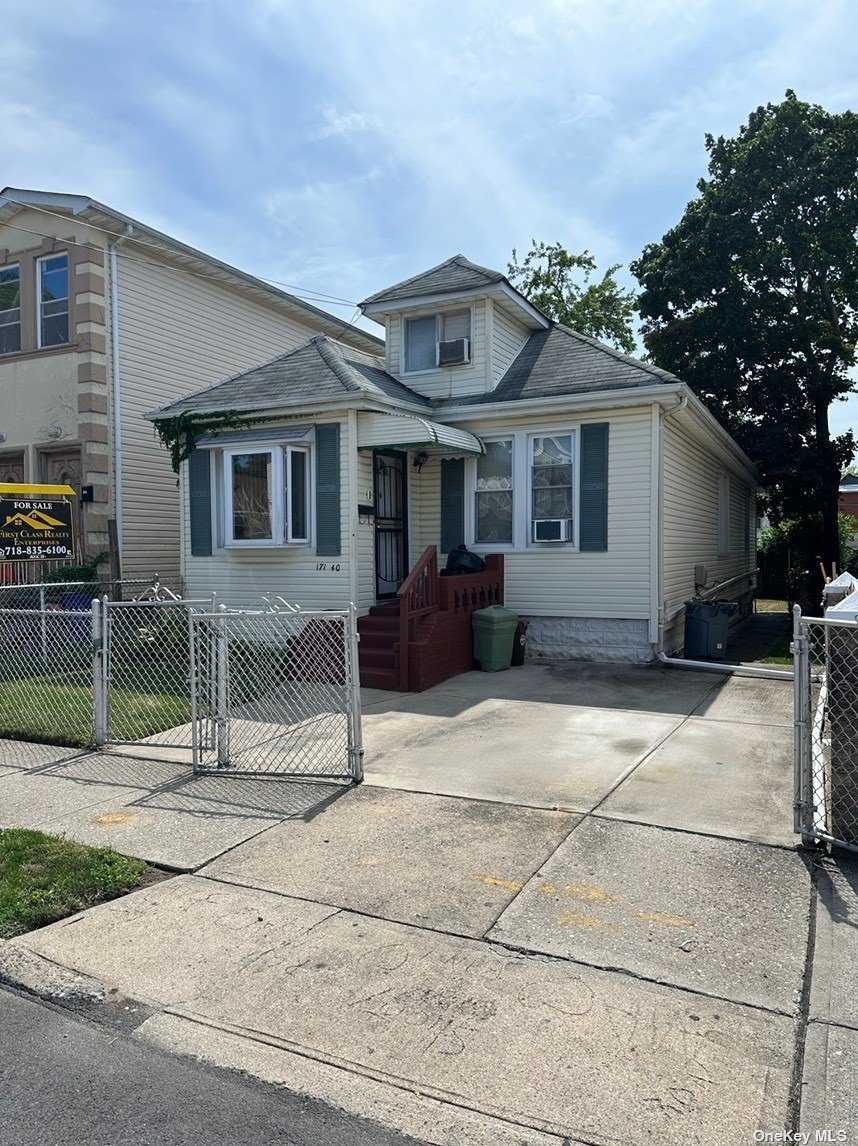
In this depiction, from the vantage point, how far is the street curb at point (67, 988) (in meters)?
3.10

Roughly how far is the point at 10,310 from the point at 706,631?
1322cm

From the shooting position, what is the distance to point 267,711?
26.9 feet

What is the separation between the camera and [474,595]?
10.7 metres

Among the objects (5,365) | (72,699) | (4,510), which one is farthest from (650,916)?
(5,365)

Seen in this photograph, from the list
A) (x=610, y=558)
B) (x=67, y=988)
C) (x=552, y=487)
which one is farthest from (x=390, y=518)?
(x=67, y=988)

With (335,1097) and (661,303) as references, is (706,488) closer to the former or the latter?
(661,303)

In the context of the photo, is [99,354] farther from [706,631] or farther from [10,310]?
[706,631]

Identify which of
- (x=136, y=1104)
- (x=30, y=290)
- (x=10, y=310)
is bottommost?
(x=136, y=1104)

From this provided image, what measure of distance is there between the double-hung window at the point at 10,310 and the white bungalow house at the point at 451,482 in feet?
15.3

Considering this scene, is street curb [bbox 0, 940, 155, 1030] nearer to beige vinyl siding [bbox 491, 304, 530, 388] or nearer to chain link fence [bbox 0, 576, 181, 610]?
chain link fence [bbox 0, 576, 181, 610]

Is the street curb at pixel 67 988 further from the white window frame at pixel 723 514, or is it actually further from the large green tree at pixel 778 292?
the large green tree at pixel 778 292

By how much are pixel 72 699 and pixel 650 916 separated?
21.6 feet

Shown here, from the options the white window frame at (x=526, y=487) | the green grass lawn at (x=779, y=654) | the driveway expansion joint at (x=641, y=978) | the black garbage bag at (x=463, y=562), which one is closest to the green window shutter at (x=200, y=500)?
the black garbage bag at (x=463, y=562)

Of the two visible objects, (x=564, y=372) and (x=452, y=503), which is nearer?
(x=564, y=372)
